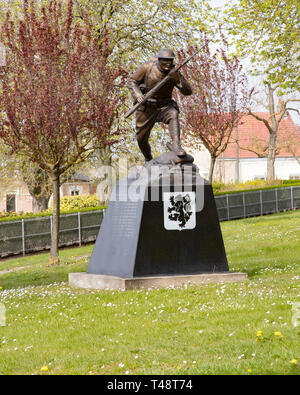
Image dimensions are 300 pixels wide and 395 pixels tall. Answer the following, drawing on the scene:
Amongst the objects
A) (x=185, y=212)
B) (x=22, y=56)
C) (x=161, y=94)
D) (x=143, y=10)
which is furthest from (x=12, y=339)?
(x=143, y=10)

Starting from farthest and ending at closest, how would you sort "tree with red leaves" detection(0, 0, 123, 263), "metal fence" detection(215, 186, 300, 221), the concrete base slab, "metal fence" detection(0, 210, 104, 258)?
"metal fence" detection(215, 186, 300, 221) → "metal fence" detection(0, 210, 104, 258) → "tree with red leaves" detection(0, 0, 123, 263) → the concrete base slab

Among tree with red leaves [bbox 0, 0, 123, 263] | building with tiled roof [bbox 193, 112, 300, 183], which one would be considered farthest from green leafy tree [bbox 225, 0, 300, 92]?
building with tiled roof [bbox 193, 112, 300, 183]

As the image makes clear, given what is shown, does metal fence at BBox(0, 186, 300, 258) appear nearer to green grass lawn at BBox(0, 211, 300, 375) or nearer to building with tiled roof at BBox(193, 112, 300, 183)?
green grass lawn at BBox(0, 211, 300, 375)

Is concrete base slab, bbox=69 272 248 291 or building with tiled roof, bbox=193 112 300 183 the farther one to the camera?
building with tiled roof, bbox=193 112 300 183

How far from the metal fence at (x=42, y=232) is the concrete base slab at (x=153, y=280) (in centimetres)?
1393

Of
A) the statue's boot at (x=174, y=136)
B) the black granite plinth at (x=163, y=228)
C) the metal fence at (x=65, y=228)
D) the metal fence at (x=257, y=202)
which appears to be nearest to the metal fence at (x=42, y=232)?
the metal fence at (x=65, y=228)

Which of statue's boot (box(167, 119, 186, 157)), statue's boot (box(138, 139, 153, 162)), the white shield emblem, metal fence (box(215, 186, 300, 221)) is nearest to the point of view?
the white shield emblem

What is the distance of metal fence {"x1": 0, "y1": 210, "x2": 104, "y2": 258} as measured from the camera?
23.9 metres

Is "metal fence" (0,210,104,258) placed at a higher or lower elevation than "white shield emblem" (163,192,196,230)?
lower

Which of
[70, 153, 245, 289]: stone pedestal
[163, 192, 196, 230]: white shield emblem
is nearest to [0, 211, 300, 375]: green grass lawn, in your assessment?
[70, 153, 245, 289]: stone pedestal

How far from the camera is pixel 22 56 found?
651 inches

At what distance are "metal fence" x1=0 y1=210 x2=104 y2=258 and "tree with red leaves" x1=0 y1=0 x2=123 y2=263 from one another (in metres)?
7.00

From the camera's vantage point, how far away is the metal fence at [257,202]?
→ 30.1 metres

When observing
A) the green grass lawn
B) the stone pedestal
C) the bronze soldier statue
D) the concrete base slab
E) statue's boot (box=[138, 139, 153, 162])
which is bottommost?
the green grass lawn
